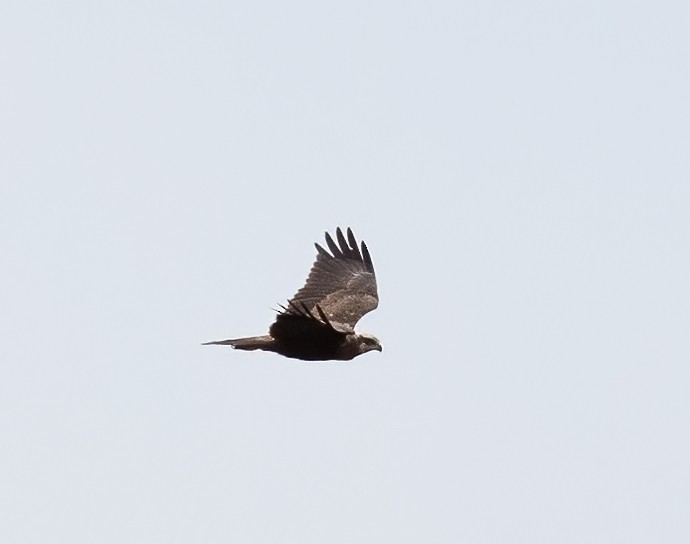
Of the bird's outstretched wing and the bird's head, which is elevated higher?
the bird's outstretched wing

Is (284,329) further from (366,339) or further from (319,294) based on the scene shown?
(319,294)

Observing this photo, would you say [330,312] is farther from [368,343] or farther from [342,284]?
[368,343]

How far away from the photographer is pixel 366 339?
64.8ft

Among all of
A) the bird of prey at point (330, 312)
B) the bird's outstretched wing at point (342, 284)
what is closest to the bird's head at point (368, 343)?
the bird of prey at point (330, 312)

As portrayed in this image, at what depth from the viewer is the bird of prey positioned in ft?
60.2

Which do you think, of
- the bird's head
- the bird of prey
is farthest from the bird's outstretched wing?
the bird's head

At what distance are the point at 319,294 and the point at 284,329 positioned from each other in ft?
13.8

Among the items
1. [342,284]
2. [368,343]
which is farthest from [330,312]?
[368,343]

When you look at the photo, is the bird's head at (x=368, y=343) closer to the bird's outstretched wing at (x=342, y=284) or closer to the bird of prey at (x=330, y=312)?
the bird of prey at (x=330, y=312)

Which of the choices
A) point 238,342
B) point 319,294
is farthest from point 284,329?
point 319,294

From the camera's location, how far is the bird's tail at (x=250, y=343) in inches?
758

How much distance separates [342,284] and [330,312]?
3.63ft

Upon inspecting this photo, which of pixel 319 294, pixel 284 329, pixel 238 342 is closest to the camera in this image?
pixel 284 329

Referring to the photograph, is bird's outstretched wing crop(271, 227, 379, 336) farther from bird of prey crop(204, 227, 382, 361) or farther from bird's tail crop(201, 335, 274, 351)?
bird's tail crop(201, 335, 274, 351)
